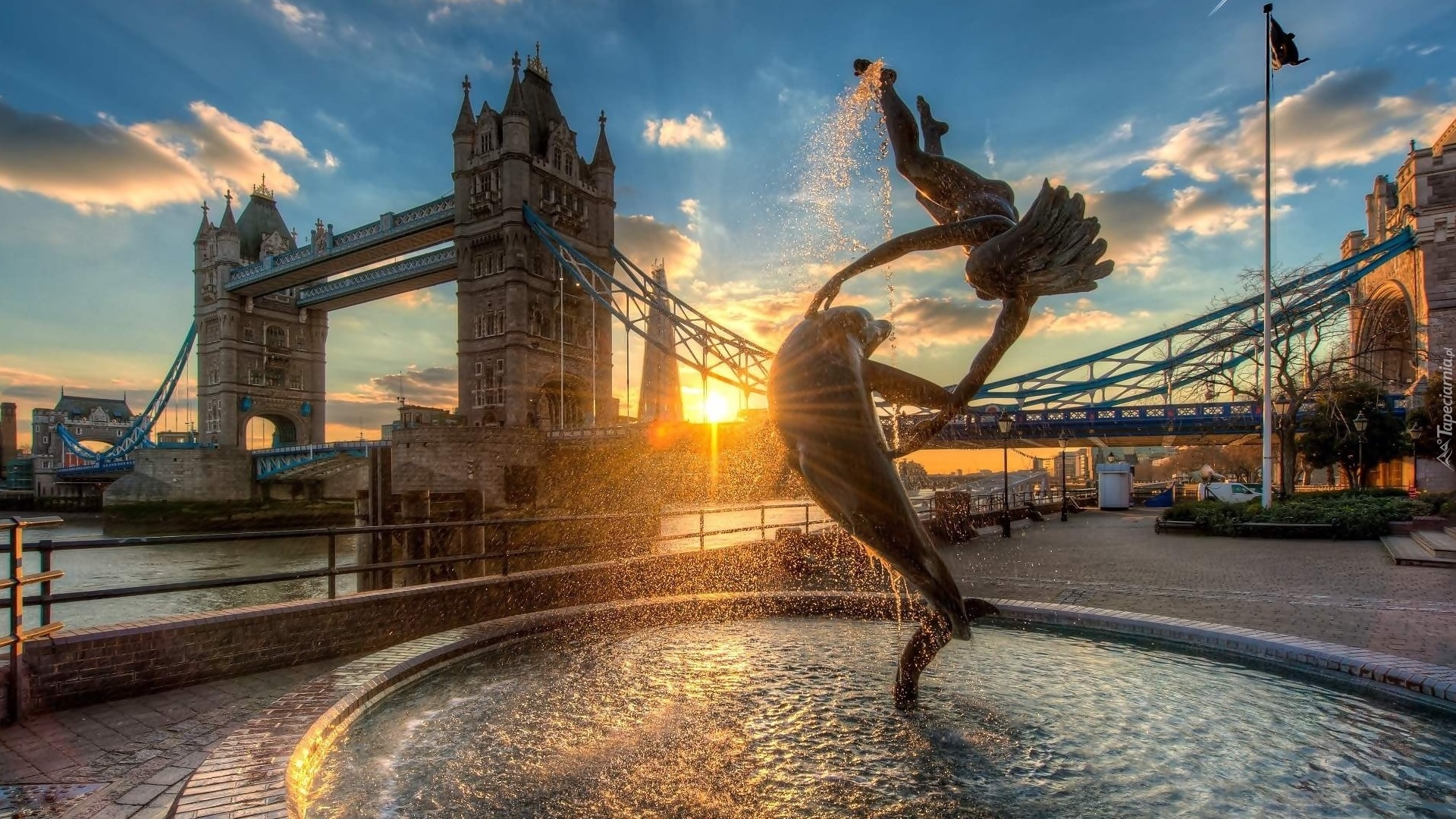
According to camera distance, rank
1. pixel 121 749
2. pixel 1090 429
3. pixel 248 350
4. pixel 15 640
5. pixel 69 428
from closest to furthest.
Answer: pixel 121 749
pixel 15 640
pixel 1090 429
pixel 248 350
pixel 69 428

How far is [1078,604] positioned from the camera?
780cm

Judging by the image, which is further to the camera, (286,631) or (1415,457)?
(1415,457)

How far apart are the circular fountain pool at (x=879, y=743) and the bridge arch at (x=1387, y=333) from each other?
36.3 m

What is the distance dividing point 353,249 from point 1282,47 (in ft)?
193

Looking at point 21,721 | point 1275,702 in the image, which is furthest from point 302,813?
point 1275,702

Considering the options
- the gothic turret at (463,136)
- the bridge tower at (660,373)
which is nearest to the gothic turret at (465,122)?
the gothic turret at (463,136)

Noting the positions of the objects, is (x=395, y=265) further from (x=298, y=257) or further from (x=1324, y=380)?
(x=1324, y=380)

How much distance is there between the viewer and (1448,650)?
560 cm

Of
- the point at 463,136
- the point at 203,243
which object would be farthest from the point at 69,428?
the point at 463,136

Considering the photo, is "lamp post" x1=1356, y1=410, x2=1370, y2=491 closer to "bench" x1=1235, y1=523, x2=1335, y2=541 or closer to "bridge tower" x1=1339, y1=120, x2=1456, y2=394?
"bridge tower" x1=1339, y1=120, x2=1456, y2=394

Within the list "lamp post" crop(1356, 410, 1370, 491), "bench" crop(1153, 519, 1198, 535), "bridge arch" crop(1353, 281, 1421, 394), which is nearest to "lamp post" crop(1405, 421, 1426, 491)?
"lamp post" crop(1356, 410, 1370, 491)

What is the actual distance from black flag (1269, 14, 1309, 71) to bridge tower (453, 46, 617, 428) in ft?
112

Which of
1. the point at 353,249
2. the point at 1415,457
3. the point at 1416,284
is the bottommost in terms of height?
the point at 1415,457

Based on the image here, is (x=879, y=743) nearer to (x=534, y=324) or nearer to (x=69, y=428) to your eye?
(x=534, y=324)
